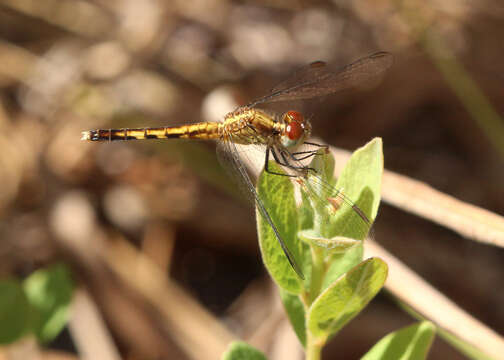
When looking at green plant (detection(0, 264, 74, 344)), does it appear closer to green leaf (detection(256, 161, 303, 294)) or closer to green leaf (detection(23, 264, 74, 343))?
green leaf (detection(23, 264, 74, 343))

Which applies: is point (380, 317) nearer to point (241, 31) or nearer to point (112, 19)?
point (241, 31)

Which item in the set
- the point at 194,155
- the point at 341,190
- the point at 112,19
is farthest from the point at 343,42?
the point at 341,190

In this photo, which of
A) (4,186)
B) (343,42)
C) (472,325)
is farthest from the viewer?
(343,42)

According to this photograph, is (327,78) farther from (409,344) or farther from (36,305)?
(36,305)

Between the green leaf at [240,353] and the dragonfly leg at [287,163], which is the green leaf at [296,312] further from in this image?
the dragonfly leg at [287,163]

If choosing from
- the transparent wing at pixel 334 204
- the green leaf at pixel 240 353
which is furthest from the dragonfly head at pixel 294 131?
the green leaf at pixel 240 353
